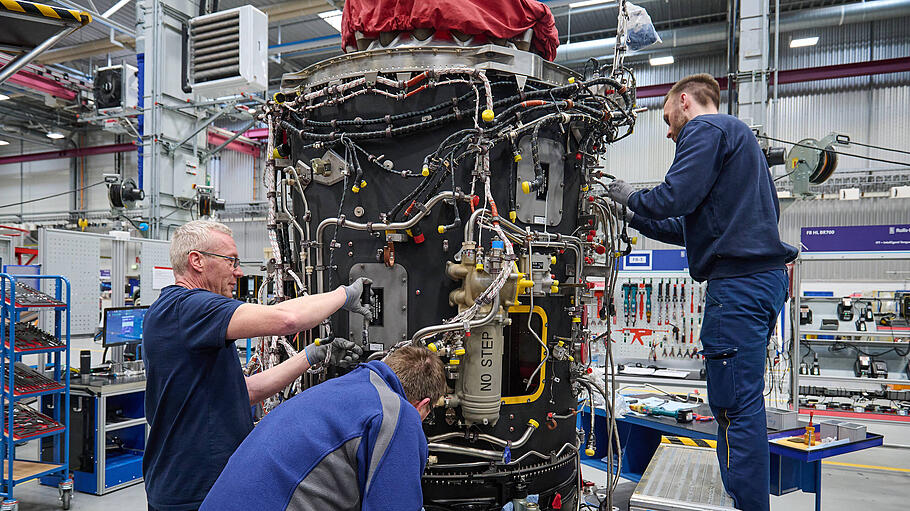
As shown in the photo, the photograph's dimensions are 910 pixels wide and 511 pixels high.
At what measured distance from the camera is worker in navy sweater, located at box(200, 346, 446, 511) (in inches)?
58.9

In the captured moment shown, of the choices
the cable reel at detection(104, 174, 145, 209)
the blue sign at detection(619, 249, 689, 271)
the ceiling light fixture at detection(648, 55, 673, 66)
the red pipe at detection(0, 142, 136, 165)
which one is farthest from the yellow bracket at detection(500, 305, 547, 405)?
the red pipe at detection(0, 142, 136, 165)

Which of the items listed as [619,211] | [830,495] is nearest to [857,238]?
[830,495]

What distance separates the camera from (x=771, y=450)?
3330 mm

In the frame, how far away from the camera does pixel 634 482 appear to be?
172 inches

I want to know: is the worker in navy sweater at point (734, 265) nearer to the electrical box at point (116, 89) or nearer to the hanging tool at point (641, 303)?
the hanging tool at point (641, 303)

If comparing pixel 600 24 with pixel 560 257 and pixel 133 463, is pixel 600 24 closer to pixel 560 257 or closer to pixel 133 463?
pixel 560 257

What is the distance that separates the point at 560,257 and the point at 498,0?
55.1 inches

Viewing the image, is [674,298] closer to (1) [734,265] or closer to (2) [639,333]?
(2) [639,333]

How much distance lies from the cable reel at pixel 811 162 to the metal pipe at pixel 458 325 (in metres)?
4.73

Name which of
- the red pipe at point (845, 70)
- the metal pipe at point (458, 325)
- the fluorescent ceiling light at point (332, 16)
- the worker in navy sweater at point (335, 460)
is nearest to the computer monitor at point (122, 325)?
the metal pipe at point (458, 325)

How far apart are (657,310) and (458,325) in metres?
4.48

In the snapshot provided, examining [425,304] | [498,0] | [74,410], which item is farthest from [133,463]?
[498,0]

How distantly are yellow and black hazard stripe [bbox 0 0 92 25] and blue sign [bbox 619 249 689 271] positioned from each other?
569 cm

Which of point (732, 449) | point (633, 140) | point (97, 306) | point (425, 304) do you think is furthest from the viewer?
point (633, 140)
